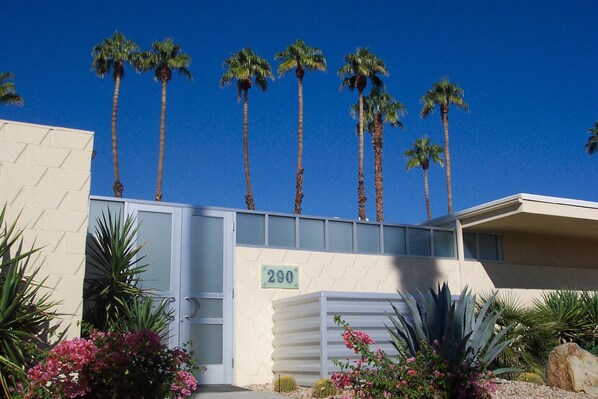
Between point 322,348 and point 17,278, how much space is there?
5757mm

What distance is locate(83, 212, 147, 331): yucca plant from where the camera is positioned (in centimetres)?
1260

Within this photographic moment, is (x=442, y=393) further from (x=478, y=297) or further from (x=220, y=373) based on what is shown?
(x=478, y=297)

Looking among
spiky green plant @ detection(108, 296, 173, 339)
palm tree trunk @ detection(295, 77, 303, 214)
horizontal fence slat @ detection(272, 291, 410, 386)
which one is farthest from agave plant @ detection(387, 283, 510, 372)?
palm tree trunk @ detection(295, 77, 303, 214)

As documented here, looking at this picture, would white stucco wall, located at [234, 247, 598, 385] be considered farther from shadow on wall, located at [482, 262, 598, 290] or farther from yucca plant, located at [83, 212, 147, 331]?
yucca plant, located at [83, 212, 147, 331]

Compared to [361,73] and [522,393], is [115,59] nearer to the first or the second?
[361,73]

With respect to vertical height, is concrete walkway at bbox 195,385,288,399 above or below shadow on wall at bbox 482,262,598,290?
below

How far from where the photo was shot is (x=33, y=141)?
1080 centimetres

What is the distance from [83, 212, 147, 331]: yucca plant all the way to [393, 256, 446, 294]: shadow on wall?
6.84m

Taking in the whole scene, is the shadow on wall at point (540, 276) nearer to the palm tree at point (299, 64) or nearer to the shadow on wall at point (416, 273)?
the shadow on wall at point (416, 273)

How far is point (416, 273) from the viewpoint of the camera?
1781 cm

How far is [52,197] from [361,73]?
22000mm

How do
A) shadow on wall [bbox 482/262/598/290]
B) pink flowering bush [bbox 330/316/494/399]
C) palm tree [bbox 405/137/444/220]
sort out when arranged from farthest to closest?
1. palm tree [bbox 405/137/444/220]
2. shadow on wall [bbox 482/262/598/290]
3. pink flowering bush [bbox 330/316/494/399]

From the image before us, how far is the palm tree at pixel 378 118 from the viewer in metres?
33.5

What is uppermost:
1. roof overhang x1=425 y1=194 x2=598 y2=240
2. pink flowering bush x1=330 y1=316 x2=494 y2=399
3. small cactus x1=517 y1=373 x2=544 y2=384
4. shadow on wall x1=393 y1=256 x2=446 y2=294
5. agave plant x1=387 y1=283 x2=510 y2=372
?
roof overhang x1=425 y1=194 x2=598 y2=240
